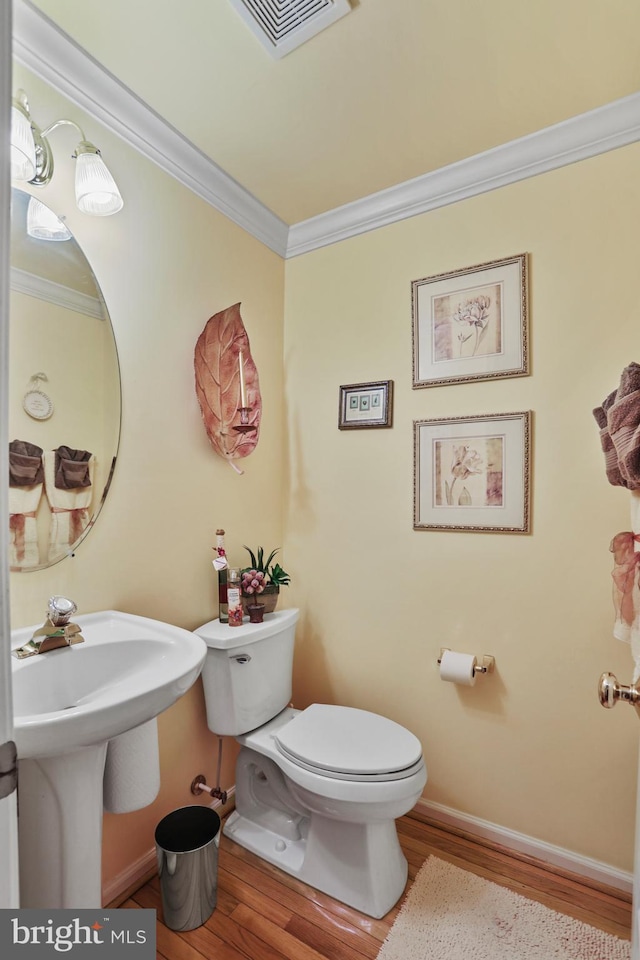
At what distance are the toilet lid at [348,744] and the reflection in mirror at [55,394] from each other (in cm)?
93

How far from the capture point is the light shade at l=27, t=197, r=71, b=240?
4.06 feet

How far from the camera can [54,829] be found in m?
1.05

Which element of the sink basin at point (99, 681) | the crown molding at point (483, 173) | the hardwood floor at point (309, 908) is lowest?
the hardwood floor at point (309, 908)

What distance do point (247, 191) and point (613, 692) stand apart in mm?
2025

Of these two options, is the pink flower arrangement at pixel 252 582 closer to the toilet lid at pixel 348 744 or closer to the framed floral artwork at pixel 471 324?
the toilet lid at pixel 348 744

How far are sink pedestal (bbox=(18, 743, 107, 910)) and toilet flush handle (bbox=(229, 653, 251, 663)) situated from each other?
59 cm

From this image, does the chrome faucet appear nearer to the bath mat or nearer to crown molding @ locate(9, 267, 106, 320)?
crown molding @ locate(9, 267, 106, 320)

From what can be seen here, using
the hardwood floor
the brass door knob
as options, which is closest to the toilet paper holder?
the hardwood floor

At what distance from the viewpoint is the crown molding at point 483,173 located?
1504 millimetres

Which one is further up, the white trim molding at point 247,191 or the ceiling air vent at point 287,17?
the ceiling air vent at point 287,17

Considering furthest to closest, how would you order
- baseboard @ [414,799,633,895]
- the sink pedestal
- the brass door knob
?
baseboard @ [414,799,633,895] → the sink pedestal → the brass door knob

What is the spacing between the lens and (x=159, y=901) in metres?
1.44

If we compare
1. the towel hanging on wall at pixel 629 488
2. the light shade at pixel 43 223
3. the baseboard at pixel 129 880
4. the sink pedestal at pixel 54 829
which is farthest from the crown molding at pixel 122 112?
the baseboard at pixel 129 880

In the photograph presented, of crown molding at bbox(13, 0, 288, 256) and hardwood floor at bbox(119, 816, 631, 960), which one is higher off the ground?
crown molding at bbox(13, 0, 288, 256)
